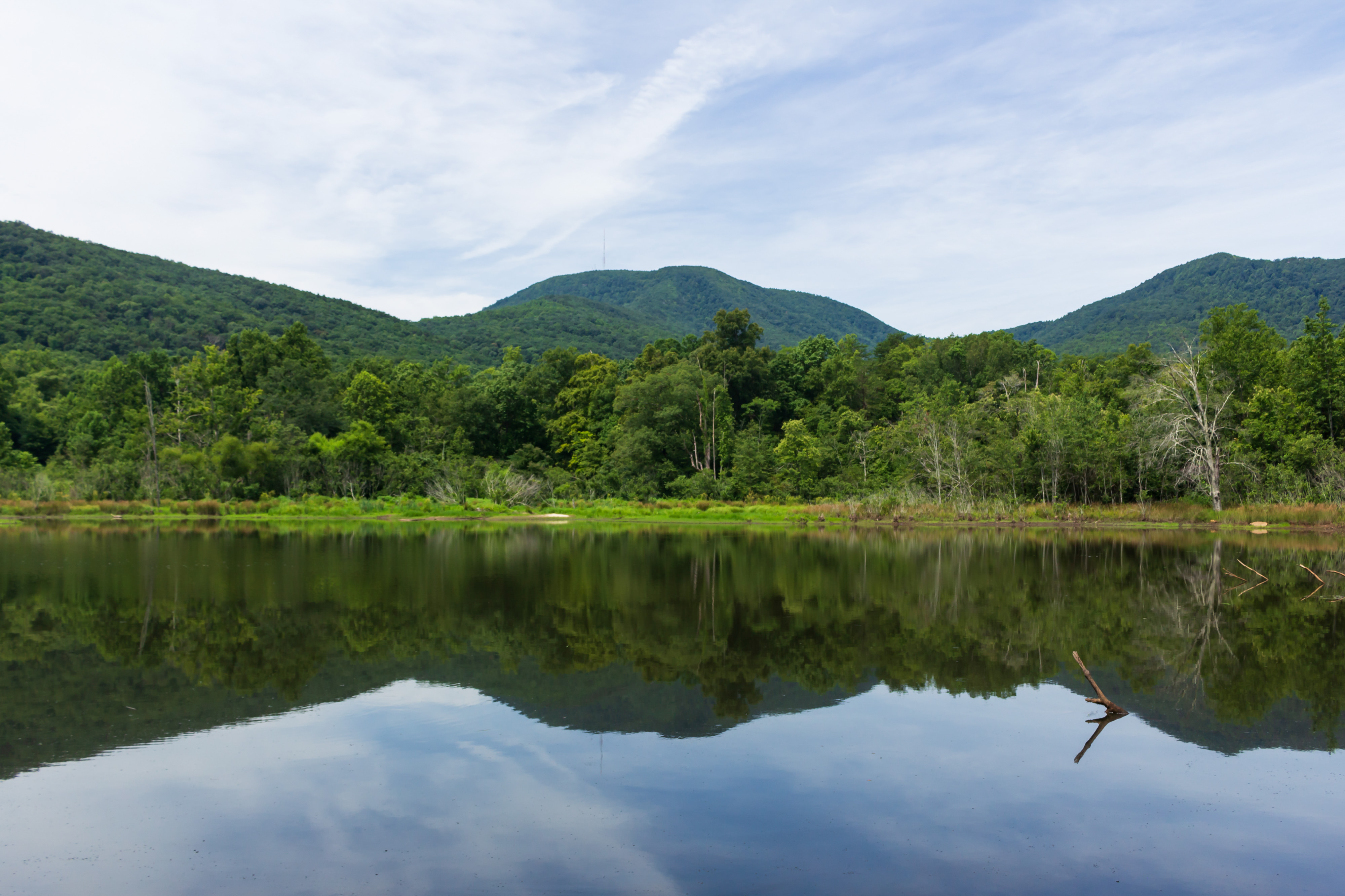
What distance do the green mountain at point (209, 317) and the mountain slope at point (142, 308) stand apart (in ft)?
0.43

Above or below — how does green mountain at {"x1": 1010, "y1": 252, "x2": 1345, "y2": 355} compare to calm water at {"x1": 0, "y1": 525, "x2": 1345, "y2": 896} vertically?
above

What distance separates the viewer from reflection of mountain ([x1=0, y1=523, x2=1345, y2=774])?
28.2 ft

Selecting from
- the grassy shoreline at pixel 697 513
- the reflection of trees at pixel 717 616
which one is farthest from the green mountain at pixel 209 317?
the reflection of trees at pixel 717 616

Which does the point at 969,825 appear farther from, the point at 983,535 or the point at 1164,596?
the point at 983,535

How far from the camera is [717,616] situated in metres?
13.9

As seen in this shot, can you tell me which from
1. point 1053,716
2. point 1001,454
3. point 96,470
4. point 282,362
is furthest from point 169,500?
point 1053,716

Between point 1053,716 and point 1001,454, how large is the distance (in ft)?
128

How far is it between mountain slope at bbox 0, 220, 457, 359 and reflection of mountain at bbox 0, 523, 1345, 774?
70.5 metres

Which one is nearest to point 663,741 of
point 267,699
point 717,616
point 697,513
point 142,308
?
point 267,699

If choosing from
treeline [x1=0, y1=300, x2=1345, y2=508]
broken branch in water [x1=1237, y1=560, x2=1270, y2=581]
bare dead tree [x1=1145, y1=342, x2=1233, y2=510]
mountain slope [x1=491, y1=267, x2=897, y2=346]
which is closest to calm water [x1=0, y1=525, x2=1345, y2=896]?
broken branch in water [x1=1237, y1=560, x2=1270, y2=581]

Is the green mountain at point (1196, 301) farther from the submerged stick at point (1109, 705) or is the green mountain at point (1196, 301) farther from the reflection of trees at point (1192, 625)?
the submerged stick at point (1109, 705)

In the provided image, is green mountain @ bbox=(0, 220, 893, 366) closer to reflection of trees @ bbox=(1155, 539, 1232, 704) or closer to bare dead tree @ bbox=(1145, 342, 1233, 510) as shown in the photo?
bare dead tree @ bbox=(1145, 342, 1233, 510)

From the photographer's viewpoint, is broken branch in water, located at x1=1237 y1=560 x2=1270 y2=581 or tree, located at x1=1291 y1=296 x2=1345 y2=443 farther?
tree, located at x1=1291 y1=296 x2=1345 y2=443

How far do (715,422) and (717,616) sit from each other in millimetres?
46841
